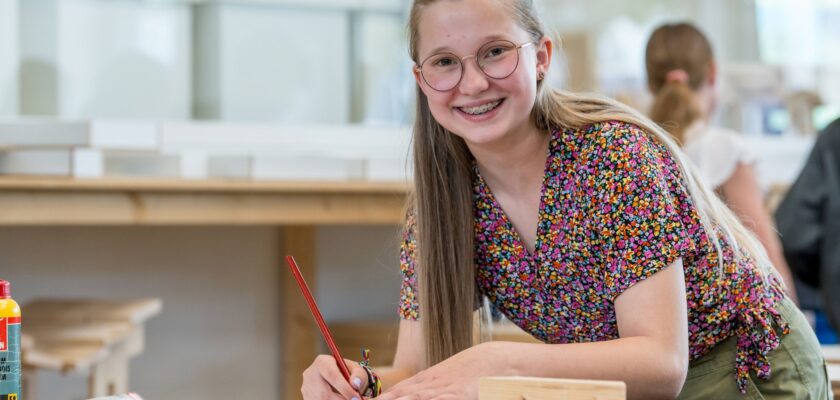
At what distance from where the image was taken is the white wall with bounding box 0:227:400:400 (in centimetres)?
264

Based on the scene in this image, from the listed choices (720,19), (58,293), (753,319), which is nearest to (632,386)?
(753,319)

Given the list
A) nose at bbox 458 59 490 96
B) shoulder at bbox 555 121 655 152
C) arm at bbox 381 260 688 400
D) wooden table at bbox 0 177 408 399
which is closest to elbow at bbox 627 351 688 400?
arm at bbox 381 260 688 400

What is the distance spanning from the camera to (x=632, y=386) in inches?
46.0

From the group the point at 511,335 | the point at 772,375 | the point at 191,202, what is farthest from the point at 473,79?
the point at 191,202

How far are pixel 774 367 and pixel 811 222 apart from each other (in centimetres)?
120

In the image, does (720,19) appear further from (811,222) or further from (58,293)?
(58,293)

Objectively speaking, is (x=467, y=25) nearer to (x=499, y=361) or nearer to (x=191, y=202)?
(x=499, y=361)

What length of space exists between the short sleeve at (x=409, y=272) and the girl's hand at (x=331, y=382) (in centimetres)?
16

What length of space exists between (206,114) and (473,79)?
71.5 inches

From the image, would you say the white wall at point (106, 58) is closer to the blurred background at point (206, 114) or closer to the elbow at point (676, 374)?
the blurred background at point (206, 114)

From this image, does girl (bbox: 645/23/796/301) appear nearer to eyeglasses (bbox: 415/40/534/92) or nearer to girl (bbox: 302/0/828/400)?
girl (bbox: 302/0/828/400)

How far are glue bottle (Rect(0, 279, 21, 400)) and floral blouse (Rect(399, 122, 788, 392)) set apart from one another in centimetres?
50

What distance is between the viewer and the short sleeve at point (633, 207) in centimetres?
121

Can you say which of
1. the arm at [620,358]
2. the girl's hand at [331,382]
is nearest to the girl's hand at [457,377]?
the arm at [620,358]
